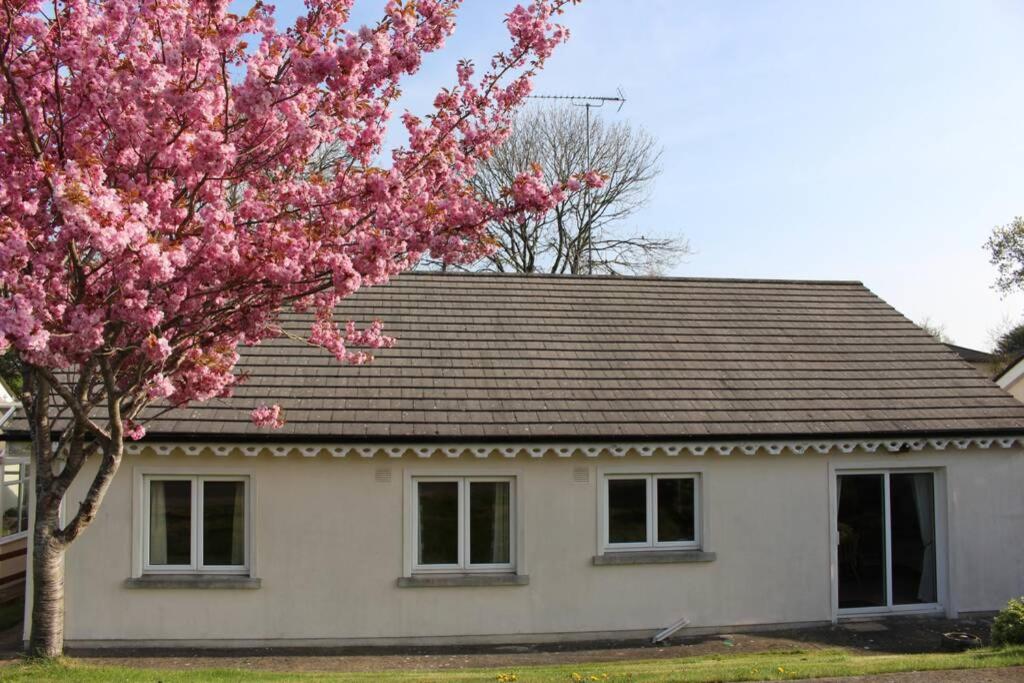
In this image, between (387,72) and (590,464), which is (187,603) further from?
(387,72)

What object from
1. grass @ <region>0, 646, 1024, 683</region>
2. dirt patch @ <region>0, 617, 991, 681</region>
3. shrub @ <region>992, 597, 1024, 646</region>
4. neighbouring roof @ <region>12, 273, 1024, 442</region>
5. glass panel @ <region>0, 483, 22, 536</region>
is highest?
neighbouring roof @ <region>12, 273, 1024, 442</region>

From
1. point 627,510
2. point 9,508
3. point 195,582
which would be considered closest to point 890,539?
point 627,510

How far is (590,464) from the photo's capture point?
1244 centimetres

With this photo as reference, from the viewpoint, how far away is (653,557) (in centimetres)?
1242

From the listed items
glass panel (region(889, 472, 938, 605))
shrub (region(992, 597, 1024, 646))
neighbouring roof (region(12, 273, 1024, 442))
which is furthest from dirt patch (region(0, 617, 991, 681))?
neighbouring roof (region(12, 273, 1024, 442))

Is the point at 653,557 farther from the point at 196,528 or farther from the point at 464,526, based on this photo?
the point at 196,528

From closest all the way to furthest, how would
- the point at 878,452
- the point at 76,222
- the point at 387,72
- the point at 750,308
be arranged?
1. the point at 76,222
2. the point at 387,72
3. the point at 878,452
4. the point at 750,308

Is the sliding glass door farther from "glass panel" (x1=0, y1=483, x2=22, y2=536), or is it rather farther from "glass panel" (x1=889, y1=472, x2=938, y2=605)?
"glass panel" (x1=0, y1=483, x2=22, y2=536)

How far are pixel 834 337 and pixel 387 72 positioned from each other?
10.5 meters

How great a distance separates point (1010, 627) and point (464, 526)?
684cm

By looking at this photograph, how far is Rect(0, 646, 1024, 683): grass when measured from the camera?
8.91 metres

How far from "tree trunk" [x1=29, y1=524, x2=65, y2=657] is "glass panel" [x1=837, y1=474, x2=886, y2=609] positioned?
1049cm

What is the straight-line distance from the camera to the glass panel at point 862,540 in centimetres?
1349

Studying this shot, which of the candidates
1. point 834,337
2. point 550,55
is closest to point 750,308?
point 834,337
